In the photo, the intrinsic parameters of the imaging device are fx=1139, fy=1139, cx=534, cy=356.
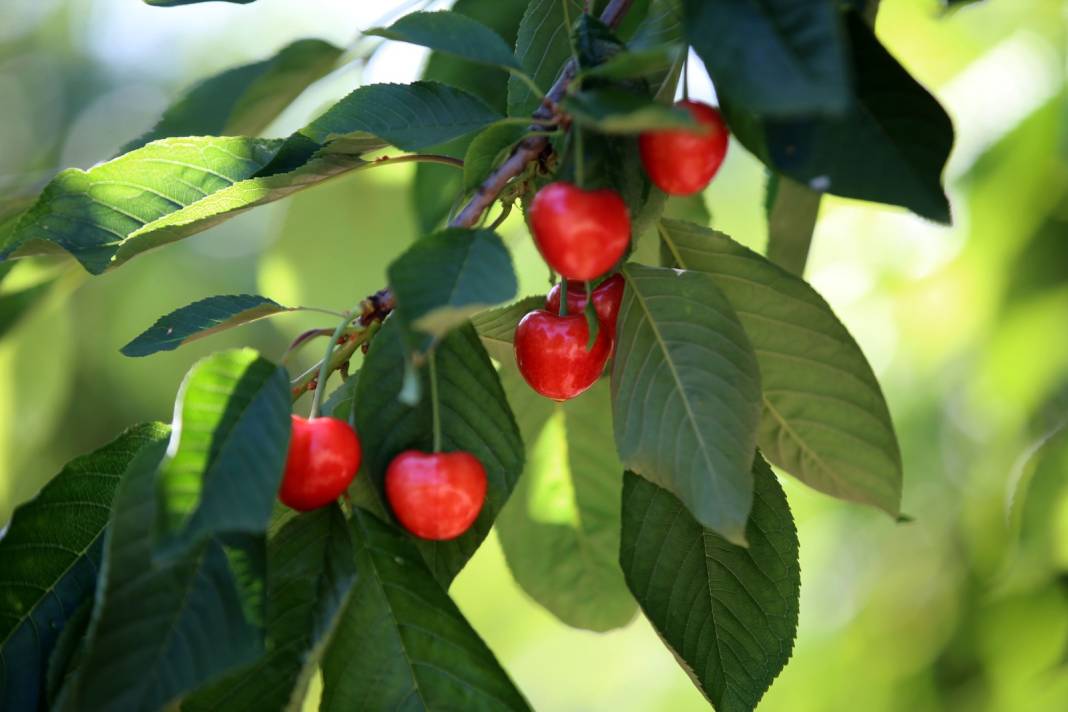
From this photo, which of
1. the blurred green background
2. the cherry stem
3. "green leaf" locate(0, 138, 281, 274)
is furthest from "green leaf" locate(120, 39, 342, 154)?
the cherry stem

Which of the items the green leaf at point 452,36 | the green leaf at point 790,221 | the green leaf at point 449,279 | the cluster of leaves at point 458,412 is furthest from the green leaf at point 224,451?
the green leaf at point 790,221

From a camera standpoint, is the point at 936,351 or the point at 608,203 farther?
the point at 936,351

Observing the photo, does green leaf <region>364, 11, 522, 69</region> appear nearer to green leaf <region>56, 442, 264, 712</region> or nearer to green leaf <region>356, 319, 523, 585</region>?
green leaf <region>356, 319, 523, 585</region>

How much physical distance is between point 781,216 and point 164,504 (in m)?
0.70

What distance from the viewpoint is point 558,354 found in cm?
76

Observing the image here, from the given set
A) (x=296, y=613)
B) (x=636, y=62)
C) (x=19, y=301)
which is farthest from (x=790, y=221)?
(x=19, y=301)

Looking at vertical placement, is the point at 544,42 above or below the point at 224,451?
above

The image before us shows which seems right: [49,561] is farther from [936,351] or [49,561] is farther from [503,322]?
[936,351]

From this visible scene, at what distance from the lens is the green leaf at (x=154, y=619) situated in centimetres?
58

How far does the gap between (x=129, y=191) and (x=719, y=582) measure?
52 cm

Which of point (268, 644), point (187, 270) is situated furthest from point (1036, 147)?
point (187, 270)

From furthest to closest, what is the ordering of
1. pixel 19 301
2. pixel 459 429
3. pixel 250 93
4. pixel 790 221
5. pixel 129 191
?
1. pixel 19 301
2. pixel 250 93
3. pixel 790 221
4. pixel 129 191
5. pixel 459 429

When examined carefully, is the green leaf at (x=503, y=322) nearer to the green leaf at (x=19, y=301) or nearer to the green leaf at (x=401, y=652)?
the green leaf at (x=401, y=652)

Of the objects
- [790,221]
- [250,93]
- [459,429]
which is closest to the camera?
[459,429]
